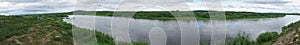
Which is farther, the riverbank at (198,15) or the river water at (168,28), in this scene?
the riverbank at (198,15)

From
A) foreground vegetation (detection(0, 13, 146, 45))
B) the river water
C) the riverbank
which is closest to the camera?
foreground vegetation (detection(0, 13, 146, 45))

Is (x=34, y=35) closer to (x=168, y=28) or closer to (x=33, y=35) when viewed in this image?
(x=33, y=35)

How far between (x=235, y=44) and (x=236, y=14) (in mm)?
32269

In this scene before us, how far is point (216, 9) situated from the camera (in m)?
5.95

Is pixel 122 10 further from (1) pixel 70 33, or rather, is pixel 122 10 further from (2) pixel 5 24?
(2) pixel 5 24

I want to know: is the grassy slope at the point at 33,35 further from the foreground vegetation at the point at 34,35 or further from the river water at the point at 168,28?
the river water at the point at 168,28

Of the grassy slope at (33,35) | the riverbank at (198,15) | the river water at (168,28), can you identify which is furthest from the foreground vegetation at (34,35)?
the riverbank at (198,15)

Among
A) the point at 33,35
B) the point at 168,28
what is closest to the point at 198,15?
the point at 168,28

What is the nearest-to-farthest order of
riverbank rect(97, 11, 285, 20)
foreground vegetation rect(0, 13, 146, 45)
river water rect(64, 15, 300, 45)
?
1. foreground vegetation rect(0, 13, 146, 45)
2. river water rect(64, 15, 300, 45)
3. riverbank rect(97, 11, 285, 20)

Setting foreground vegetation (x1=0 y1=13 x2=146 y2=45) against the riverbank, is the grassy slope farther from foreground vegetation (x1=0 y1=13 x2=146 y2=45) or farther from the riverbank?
the riverbank

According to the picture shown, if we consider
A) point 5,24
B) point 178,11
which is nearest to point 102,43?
point 5,24

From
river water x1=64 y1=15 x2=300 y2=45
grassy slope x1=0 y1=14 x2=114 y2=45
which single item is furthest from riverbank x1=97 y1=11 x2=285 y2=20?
grassy slope x1=0 y1=14 x2=114 y2=45

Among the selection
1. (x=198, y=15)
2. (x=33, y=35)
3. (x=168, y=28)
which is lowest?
(x=198, y=15)

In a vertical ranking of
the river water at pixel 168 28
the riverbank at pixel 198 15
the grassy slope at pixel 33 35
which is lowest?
the riverbank at pixel 198 15
